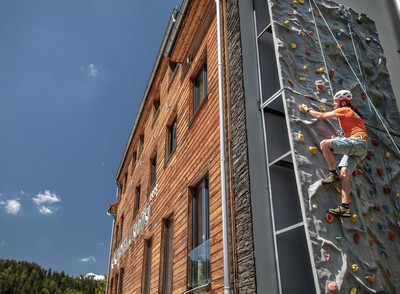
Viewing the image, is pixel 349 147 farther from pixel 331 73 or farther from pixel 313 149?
pixel 331 73

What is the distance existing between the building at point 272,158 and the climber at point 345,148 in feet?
0.55

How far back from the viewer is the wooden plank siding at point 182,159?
746 cm

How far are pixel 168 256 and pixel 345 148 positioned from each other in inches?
231

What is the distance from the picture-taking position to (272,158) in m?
6.03

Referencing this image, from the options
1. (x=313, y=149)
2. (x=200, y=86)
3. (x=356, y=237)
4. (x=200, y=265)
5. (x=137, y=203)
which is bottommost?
(x=356, y=237)

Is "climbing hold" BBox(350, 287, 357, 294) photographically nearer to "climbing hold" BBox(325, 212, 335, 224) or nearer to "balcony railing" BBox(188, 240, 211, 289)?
"climbing hold" BBox(325, 212, 335, 224)

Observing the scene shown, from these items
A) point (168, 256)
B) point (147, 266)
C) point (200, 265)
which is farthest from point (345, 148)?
point (147, 266)

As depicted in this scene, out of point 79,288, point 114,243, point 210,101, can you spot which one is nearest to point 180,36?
point 210,101

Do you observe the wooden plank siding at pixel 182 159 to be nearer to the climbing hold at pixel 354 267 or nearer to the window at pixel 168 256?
the window at pixel 168 256

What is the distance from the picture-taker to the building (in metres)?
5.10

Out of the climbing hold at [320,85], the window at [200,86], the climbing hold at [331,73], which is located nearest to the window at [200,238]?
the window at [200,86]

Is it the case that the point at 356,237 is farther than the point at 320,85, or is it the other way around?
the point at 320,85

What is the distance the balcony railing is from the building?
0.02 metres

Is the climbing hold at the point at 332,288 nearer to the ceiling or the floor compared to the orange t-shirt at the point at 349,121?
nearer to the floor
